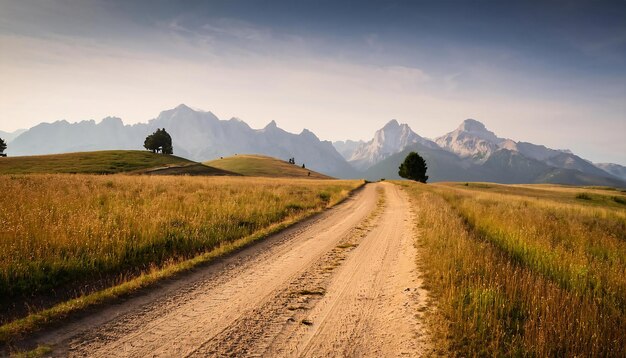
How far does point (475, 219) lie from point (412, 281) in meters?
10.2

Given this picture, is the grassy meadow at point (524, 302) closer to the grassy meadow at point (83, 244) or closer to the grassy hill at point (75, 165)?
the grassy meadow at point (83, 244)

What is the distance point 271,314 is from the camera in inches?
215

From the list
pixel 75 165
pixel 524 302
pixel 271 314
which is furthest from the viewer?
pixel 75 165

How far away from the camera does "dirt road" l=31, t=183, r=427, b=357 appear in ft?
14.5

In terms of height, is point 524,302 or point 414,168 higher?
point 414,168

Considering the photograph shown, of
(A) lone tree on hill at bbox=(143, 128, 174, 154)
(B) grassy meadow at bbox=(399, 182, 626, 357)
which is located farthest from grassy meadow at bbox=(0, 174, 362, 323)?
(A) lone tree on hill at bbox=(143, 128, 174, 154)

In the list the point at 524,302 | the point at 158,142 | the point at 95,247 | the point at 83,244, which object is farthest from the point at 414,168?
the point at 158,142

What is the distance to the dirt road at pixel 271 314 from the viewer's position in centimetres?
442

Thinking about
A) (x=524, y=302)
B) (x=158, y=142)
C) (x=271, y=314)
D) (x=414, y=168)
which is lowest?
(x=271, y=314)

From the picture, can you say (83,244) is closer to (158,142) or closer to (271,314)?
(271,314)

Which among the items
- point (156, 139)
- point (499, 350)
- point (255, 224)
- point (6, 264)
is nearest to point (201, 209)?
point (255, 224)

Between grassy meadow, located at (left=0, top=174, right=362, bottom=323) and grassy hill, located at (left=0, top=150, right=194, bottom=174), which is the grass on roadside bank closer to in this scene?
grassy meadow, located at (left=0, top=174, right=362, bottom=323)

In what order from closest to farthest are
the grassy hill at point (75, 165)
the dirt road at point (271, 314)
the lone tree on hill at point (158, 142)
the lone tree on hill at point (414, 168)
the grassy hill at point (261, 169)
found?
the dirt road at point (271, 314) → the grassy hill at point (75, 165) → the lone tree on hill at point (414, 168) → the lone tree on hill at point (158, 142) → the grassy hill at point (261, 169)

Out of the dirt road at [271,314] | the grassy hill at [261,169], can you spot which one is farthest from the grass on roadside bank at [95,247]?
the grassy hill at [261,169]
